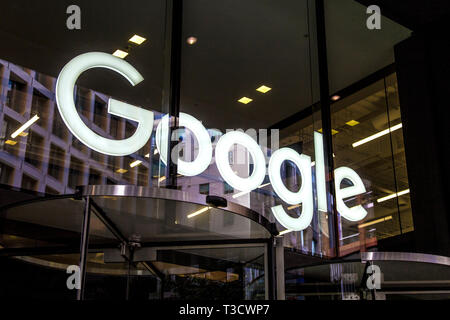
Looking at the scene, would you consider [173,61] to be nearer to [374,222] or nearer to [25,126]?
[25,126]

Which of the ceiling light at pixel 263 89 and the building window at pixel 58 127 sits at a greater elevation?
the ceiling light at pixel 263 89

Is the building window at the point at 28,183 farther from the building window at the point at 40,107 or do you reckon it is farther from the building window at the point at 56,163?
the building window at the point at 40,107

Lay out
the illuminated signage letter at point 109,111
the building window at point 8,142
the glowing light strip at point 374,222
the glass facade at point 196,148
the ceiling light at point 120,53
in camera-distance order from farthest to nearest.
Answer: the glowing light strip at point 374,222 → the ceiling light at point 120,53 → the building window at point 8,142 → the illuminated signage letter at point 109,111 → the glass facade at point 196,148

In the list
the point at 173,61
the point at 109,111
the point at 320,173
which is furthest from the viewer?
the point at 320,173

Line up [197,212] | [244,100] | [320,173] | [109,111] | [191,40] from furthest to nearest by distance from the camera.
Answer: [244,100] → [320,173] → [191,40] → [109,111] → [197,212]

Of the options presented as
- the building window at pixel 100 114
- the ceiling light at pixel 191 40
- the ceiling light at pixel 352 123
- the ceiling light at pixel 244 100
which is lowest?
the building window at pixel 100 114

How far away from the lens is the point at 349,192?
444 centimetres

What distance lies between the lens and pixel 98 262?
101 inches

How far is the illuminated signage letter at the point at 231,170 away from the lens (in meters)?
3.39

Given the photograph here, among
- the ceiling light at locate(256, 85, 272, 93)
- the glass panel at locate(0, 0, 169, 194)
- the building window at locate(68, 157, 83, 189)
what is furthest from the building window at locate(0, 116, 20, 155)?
the ceiling light at locate(256, 85, 272, 93)

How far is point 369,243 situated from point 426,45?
5.92ft

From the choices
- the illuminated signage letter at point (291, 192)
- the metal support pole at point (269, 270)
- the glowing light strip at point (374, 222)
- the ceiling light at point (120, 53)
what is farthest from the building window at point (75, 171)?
the glowing light strip at point (374, 222)

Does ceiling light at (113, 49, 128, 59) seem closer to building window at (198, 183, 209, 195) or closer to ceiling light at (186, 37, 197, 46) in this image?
ceiling light at (186, 37, 197, 46)

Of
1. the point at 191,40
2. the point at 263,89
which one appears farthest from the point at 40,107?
the point at 263,89
